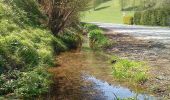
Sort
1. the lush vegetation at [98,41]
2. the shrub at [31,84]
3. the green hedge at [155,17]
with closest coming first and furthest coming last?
the shrub at [31,84]
the lush vegetation at [98,41]
the green hedge at [155,17]

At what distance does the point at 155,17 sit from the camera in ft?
266

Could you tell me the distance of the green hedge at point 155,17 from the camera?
253 feet

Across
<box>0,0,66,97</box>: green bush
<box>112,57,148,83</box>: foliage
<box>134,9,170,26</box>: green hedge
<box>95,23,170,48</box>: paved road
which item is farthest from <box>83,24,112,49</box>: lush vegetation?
<box>134,9,170,26</box>: green hedge

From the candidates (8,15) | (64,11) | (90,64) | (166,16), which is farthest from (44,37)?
(166,16)

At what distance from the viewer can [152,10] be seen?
81.2m

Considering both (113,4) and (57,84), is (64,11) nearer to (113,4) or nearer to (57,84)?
(57,84)

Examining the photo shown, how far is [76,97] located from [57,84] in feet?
9.10

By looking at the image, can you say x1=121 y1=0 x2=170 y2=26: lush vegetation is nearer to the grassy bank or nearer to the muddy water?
the grassy bank

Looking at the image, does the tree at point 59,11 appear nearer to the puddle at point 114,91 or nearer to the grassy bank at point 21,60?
the grassy bank at point 21,60

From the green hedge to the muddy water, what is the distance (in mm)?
51530

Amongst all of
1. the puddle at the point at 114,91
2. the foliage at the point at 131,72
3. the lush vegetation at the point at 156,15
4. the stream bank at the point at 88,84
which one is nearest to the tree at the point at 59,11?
the stream bank at the point at 88,84

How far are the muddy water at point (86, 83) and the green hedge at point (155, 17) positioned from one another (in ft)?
169

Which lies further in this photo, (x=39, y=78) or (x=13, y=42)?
(x=13, y=42)

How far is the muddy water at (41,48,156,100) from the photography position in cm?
1648
